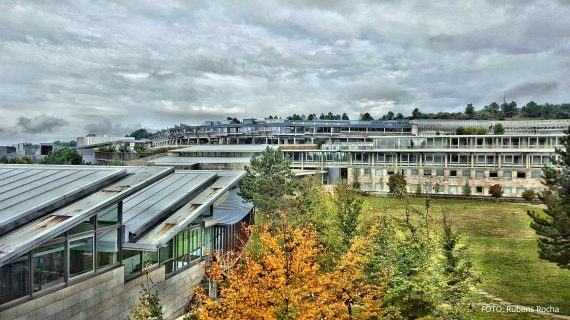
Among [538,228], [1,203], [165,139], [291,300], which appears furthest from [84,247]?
[165,139]

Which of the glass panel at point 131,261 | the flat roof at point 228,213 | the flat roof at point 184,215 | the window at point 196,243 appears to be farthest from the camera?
the flat roof at point 228,213

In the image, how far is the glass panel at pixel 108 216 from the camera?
19953 millimetres

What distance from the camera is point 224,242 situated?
1344 inches

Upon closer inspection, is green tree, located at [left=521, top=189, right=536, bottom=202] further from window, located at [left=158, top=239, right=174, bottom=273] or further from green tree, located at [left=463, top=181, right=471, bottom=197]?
window, located at [left=158, top=239, right=174, bottom=273]

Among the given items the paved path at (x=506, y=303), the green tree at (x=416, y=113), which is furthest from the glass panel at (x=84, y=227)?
the green tree at (x=416, y=113)

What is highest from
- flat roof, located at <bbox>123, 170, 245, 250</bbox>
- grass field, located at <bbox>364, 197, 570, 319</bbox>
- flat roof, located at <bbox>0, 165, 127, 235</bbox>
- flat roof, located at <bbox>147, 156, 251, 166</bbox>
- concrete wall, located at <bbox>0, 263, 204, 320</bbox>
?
flat roof, located at <bbox>147, 156, 251, 166</bbox>

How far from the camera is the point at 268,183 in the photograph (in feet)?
164

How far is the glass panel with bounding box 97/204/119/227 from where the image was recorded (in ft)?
65.5

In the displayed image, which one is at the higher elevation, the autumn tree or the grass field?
the autumn tree

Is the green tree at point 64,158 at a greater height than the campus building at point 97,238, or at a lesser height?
greater

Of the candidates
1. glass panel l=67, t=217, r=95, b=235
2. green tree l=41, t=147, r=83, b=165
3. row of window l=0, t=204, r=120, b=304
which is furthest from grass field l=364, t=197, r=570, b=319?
green tree l=41, t=147, r=83, b=165

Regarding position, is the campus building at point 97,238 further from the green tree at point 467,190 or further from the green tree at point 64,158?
the green tree at point 64,158

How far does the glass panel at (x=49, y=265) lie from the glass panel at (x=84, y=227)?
720 millimetres

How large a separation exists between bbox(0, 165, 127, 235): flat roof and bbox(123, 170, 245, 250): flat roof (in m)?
3.56
